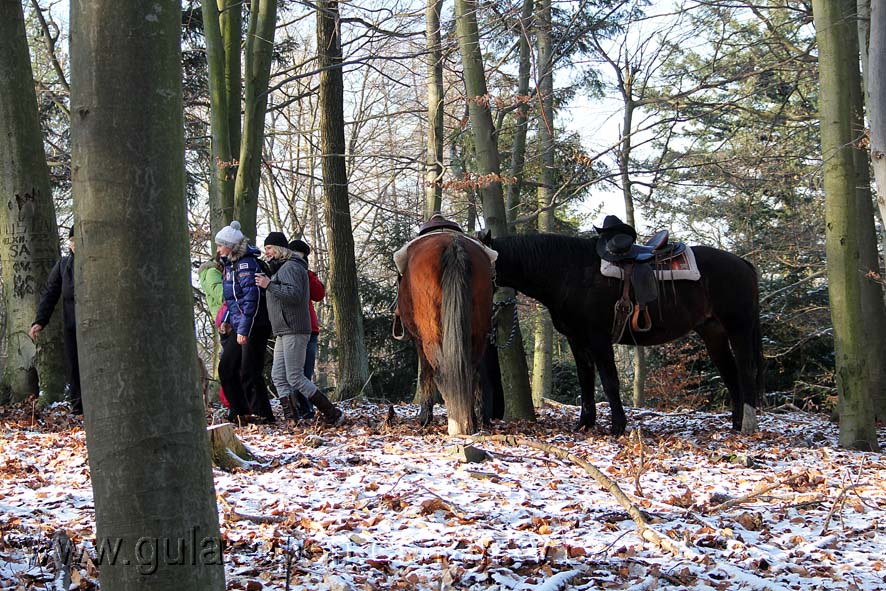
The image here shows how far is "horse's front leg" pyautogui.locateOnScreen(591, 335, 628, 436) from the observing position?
836cm

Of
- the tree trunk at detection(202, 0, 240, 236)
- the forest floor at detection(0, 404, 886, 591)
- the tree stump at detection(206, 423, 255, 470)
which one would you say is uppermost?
the tree trunk at detection(202, 0, 240, 236)

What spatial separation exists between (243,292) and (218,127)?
3394 millimetres

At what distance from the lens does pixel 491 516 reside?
15.8 feet

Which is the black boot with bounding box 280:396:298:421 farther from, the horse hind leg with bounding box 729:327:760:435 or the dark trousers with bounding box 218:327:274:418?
the horse hind leg with bounding box 729:327:760:435

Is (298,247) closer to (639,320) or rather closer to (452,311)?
(452,311)

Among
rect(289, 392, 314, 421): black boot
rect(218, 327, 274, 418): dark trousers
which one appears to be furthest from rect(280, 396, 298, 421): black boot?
rect(218, 327, 274, 418): dark trousers

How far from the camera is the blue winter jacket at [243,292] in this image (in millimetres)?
8203

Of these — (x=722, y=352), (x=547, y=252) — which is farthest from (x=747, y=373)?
(x=547, y=252)

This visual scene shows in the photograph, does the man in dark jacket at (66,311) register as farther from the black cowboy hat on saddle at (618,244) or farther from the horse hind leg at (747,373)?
the horse hind leg at (747,373)

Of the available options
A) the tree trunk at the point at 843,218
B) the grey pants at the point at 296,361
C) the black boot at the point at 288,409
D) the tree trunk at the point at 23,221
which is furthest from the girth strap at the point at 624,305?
the tree trunk at the point at 23,221

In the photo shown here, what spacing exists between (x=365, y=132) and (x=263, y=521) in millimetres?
26589

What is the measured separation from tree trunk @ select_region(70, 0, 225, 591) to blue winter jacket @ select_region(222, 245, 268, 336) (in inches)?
217

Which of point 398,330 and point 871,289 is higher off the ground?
point 871,289

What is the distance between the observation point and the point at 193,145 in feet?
56.4
